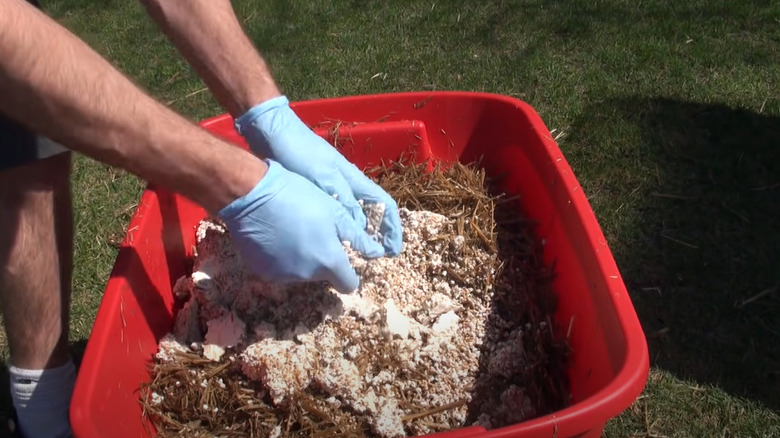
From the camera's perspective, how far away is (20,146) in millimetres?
1121

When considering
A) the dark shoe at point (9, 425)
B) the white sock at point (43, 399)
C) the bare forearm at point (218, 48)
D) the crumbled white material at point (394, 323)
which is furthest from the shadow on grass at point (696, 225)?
the dark shoe at point (9, 425)

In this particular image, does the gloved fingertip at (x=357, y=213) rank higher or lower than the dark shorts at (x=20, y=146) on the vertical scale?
lower

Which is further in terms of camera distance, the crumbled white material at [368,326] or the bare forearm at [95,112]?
the crumbled white material at [368,326]

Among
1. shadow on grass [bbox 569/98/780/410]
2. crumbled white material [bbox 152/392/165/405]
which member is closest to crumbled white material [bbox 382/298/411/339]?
crumbled white material [bbox 152/392/165/405]

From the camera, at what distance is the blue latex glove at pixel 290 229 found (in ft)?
3.33

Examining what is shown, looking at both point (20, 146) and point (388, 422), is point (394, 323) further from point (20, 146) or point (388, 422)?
point (20, 146)

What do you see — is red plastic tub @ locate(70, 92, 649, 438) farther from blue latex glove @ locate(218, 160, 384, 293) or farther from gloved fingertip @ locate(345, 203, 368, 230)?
gloved fingertip @ locate(345, 203, 368, 230)

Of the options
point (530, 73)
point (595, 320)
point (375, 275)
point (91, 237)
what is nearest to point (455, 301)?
point (375, 275)

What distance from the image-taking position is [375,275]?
1.30 m

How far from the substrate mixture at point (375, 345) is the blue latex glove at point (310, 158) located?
0.03 m

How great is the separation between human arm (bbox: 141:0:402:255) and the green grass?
24.3 inches

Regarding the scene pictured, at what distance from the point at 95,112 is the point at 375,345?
568 millimetres

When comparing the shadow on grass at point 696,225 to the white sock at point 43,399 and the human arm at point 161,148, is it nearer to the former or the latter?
the human arm at point 161,148

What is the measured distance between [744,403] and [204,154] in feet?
3.39
